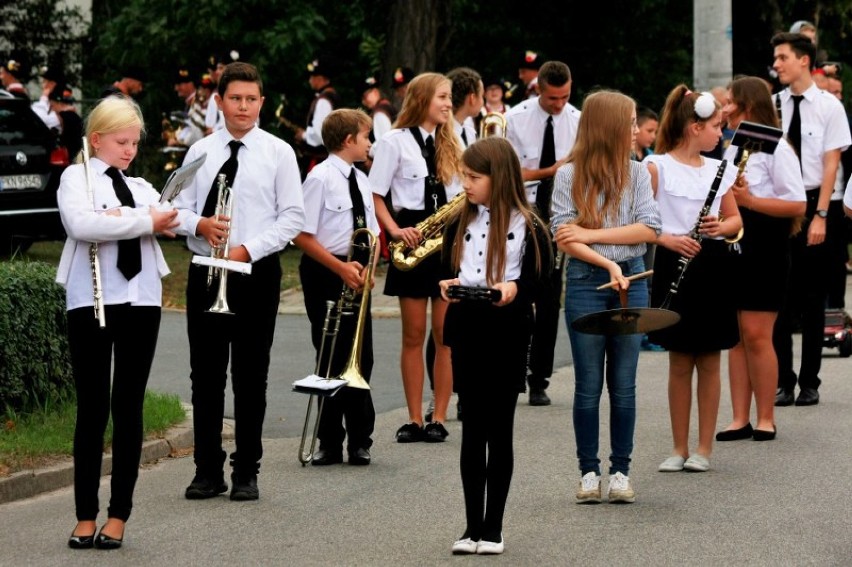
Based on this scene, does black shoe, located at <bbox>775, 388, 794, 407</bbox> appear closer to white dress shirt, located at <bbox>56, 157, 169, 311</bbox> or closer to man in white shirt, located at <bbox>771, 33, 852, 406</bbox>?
man in white shirt, located at <bbox>771, 33, 852, 406</bbox>

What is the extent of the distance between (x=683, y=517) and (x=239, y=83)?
2762 mm

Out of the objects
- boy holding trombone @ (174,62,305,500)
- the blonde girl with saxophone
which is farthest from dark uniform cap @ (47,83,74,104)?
boy holding trombone @ (174,62,305,500)

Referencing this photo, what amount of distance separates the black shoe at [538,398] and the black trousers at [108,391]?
434cm

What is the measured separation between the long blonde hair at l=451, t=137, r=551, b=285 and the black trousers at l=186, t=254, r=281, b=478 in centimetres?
137

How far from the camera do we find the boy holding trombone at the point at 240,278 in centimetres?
803

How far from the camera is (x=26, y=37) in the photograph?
91.0 ft

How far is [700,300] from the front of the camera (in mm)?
8797

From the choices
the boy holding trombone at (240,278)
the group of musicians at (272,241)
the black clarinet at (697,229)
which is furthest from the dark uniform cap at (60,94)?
the black clarinet at (697,229)

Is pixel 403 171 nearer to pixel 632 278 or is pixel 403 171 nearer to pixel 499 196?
pixel 632 278

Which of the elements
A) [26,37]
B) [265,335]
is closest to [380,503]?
[265,335]

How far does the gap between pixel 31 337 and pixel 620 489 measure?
3430 millimetres

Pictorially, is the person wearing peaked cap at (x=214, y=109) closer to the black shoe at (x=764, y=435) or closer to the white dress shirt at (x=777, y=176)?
the white dress shirt at (x=777, y=176)

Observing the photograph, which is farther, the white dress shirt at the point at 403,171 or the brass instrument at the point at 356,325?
the white dress shirt at the point at 403,171

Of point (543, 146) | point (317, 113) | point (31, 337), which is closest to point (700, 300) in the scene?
point (543, 146)
